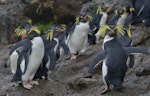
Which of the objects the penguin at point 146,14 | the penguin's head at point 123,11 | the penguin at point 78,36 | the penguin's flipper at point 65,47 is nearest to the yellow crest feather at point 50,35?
the penguin at point 78,36

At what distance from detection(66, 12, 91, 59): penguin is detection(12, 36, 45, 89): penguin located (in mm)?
2406

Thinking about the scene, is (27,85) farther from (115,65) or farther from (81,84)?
(115,65)

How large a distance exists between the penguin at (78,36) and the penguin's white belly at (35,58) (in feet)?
7.88

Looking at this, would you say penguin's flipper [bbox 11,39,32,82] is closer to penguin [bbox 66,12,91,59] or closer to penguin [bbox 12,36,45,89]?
penguin [bbox 12,36,45,89]

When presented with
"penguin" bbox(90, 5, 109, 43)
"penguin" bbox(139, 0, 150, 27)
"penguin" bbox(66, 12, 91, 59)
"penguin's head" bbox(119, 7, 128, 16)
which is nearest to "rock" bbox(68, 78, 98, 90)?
"penguin" bbox(66, 12, 91, 59)

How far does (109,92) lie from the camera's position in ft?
20.6

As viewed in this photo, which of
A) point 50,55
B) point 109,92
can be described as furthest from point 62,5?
point 109,92

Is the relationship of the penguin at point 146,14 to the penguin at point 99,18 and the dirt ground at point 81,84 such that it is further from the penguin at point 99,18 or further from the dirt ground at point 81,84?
the penguin at point 99,18

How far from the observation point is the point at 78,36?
939 cm

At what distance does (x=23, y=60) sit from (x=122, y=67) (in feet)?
5.54

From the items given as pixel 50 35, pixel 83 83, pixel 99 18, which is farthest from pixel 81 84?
pixel 99 18

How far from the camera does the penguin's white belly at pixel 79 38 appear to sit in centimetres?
932

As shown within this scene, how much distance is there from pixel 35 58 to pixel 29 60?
0.10 metres

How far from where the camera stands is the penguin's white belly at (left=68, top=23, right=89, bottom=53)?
30.6 feet
